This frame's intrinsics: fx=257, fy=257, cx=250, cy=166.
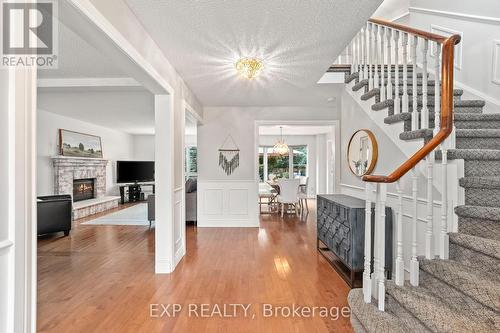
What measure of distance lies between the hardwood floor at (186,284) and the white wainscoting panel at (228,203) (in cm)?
83

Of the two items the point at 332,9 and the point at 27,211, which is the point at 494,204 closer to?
the point at 332,9

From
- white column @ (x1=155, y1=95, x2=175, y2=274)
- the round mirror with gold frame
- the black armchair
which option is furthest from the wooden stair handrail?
the black armchair

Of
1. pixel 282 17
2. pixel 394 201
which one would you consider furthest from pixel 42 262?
pixel 394 201

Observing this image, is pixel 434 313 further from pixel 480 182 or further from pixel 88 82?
pixel 88 82

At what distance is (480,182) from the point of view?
1.88 m

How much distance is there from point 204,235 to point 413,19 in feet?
Result: 16.4

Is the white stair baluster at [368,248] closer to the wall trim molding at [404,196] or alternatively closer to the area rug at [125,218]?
the wall trim molding at [404,196]

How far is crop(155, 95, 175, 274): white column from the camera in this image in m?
2.97

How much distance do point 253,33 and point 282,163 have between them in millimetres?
7979

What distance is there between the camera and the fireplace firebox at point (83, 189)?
683cm

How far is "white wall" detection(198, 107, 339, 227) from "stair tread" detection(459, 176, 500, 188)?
359cm

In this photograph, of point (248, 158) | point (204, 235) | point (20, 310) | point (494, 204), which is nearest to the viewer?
point (20, 310)

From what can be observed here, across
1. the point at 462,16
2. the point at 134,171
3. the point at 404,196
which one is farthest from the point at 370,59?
the point at 134,171

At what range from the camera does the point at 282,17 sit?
2.11m
